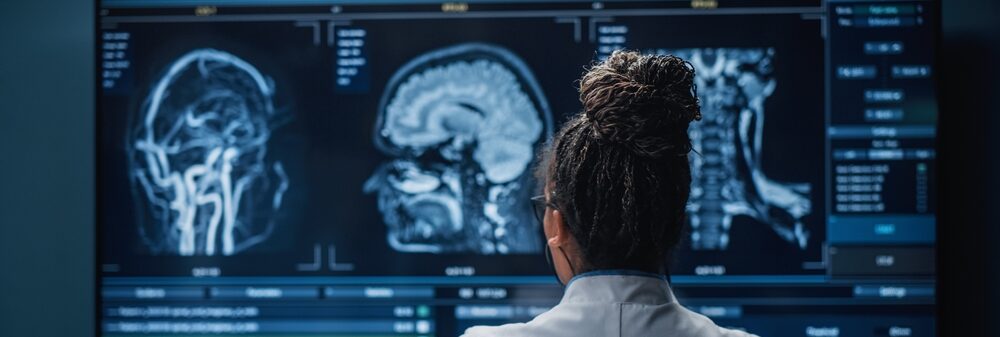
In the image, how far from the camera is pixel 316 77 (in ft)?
6.93

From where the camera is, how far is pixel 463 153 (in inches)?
82.4

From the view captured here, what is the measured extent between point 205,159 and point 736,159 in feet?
3.60

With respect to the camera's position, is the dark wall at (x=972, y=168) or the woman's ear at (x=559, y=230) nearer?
the woman's ear at (x=559, y=230)

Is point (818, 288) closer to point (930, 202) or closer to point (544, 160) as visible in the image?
point (930, 202)

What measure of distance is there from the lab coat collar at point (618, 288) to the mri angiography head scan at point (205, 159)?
1.14 meters

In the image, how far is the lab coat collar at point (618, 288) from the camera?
1.10 m

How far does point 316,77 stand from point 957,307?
144cm

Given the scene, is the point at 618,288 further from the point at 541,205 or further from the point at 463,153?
the point at 463,153

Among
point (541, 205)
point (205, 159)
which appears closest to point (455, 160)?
point (205, 159)

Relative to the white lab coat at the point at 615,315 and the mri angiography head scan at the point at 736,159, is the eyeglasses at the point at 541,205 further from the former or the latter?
the mri angiography head scan at the point at 736,159
